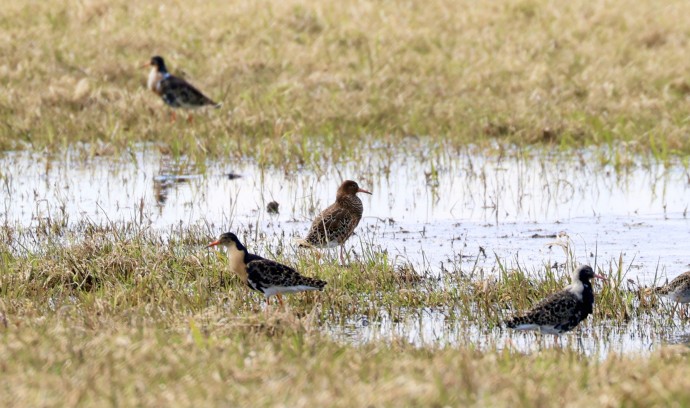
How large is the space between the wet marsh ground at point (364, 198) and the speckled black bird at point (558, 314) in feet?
0.53

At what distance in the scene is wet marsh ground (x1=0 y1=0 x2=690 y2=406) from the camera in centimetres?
634

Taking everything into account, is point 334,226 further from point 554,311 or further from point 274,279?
point 554,311

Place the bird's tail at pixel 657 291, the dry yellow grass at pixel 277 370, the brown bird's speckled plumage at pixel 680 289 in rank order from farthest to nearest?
the bird's tail at pixel 657 291 → the brown bird's speckled plumage at pixel 680 289 → the dry yellow grass at pixel 277 370

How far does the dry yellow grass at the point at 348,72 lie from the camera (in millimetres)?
17266

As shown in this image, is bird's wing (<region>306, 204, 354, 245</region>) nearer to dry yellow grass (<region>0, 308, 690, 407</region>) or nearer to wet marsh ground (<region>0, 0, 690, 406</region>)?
wet marsh ground (<region>0, 0, 690, 406</region>)

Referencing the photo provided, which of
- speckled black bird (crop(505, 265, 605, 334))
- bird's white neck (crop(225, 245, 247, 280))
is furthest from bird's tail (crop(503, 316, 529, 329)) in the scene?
bird's white neck (crop(225, 245, 247, 280))

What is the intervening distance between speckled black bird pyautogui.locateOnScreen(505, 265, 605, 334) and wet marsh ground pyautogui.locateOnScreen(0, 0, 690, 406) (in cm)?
16

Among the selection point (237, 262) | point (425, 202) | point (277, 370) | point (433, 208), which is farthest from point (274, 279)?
point (425, 202)

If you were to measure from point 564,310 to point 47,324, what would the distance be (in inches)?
133

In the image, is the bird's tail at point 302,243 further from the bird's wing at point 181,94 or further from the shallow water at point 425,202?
the bird's wing at point 181,94

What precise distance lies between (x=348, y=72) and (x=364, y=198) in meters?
7.97

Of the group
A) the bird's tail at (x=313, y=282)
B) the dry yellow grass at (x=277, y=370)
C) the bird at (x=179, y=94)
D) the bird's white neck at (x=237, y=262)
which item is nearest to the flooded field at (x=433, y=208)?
the bird's tail at (x=313, y=282)

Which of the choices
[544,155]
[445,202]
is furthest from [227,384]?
[544,155]

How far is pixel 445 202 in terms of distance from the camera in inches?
527
